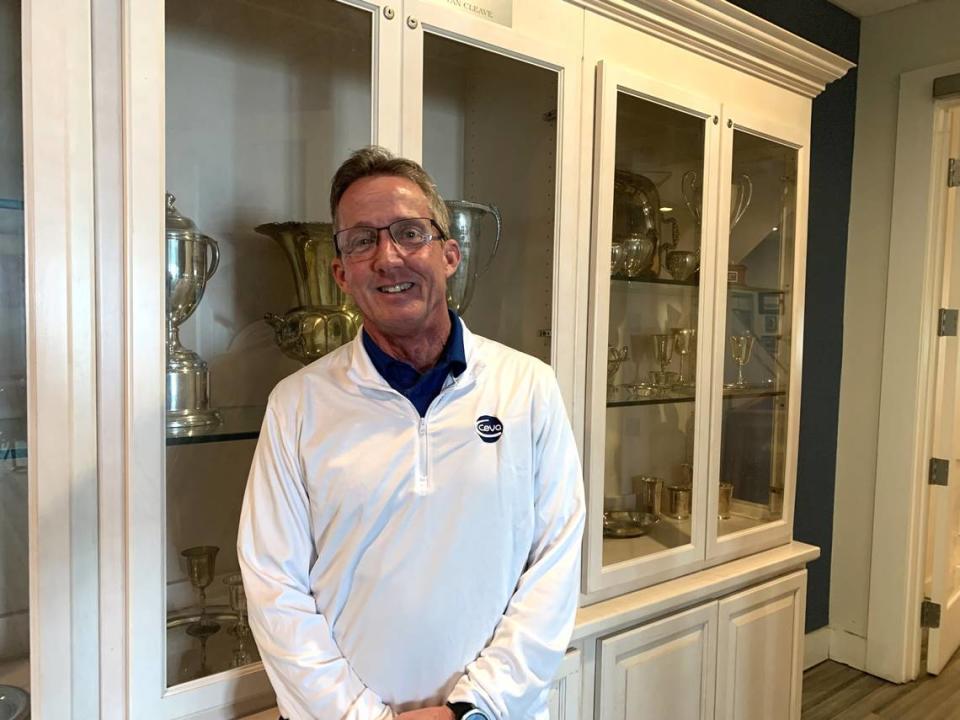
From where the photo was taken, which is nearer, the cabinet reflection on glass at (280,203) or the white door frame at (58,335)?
the white door frame at (58,335)

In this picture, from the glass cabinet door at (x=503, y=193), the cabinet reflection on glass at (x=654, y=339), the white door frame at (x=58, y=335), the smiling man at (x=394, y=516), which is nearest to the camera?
the white door frame at (x=58, y=335)

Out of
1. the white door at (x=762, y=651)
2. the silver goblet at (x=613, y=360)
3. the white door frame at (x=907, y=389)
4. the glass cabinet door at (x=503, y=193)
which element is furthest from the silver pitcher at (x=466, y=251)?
the white door frame at (x=907, y=389)

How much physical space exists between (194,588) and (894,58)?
116 inches

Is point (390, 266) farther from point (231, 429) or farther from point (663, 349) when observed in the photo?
point (663, 349)

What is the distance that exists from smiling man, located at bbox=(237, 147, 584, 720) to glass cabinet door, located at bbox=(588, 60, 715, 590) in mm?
492

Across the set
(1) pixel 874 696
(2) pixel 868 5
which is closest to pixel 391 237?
(2) pixel 868 5

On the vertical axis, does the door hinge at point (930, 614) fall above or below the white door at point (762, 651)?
below

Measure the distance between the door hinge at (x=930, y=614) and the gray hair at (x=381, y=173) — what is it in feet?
8.61

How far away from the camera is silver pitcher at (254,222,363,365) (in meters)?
1.32

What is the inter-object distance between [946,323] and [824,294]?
1.41ft

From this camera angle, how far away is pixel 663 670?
1635mm

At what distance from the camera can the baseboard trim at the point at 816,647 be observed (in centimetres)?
279

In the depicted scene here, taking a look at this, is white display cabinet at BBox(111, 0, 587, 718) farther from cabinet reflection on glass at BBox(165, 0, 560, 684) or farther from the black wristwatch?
the black wristwatch

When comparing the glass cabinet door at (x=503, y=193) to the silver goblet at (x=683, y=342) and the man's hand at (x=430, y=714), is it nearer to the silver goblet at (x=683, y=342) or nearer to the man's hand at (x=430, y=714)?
the silver goblet at (x=683, y=342)
